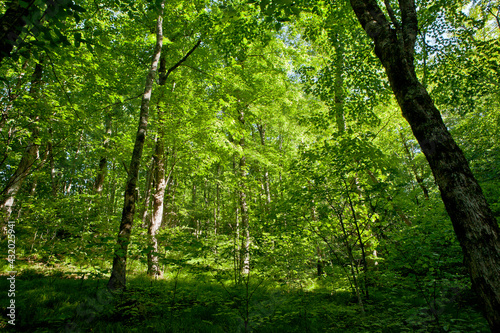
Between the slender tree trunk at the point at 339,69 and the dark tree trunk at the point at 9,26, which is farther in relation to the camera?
the slender tree trunk at the point at 339,69

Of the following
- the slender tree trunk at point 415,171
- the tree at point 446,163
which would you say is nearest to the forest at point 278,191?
the tree at point 446,163

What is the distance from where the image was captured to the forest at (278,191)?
279cm

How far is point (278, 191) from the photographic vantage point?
23.4ft

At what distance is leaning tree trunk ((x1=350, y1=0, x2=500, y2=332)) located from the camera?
2061 mm

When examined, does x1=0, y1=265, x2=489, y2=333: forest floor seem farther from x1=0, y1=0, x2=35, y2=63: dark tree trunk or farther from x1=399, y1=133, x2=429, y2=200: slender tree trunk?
x1=399, y1=133, x2=429, y2=200: slender tree trunk

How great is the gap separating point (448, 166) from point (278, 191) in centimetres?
493

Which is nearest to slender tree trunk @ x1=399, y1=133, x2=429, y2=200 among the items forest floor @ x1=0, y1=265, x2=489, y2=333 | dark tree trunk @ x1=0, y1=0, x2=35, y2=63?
forest floor @ x1=0, y1=265, x2=489, y2=333

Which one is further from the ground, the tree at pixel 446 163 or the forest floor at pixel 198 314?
the tree at pixel 446 163

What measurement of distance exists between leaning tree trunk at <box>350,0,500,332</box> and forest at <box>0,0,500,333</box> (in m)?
0.01

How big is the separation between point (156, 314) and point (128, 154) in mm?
6212

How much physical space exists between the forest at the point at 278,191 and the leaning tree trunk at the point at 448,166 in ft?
0.05

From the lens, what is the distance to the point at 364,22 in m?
3.53

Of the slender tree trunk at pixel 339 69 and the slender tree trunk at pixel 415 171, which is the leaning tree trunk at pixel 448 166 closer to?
the slender tree trunk at pixel 339 69

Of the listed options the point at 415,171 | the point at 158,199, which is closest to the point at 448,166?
the point at 158,199
